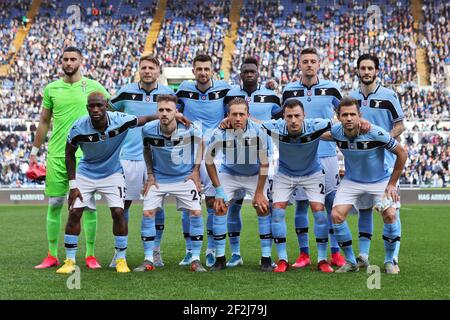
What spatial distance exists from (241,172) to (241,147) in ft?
1.03

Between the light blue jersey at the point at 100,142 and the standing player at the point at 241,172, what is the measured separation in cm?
99

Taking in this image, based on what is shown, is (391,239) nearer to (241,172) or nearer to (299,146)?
(299,146)

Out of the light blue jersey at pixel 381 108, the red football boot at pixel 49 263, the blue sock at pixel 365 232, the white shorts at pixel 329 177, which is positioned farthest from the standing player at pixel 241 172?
the red football boot at pixel 49 263

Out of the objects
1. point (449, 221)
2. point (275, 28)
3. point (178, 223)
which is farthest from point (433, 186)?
→ point (275, 28)

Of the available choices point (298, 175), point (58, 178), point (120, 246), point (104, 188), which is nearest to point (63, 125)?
point (58, 178)

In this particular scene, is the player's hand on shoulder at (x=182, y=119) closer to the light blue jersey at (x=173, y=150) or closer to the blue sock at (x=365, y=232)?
the light blue jersey at (x=173, y=150)

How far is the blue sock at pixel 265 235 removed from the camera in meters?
8.50

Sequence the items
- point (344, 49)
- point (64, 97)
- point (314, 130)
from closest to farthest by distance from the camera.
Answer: point (314, 130)
point (64, 97)
point (344, 49)

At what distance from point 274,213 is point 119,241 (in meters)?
1.74

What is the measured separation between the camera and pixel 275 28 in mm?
39562

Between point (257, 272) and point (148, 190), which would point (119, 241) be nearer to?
point (148, 190)

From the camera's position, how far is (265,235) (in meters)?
8.50

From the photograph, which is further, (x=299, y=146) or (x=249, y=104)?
(x=249, y=104)

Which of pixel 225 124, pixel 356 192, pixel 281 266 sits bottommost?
pixel 281 266
